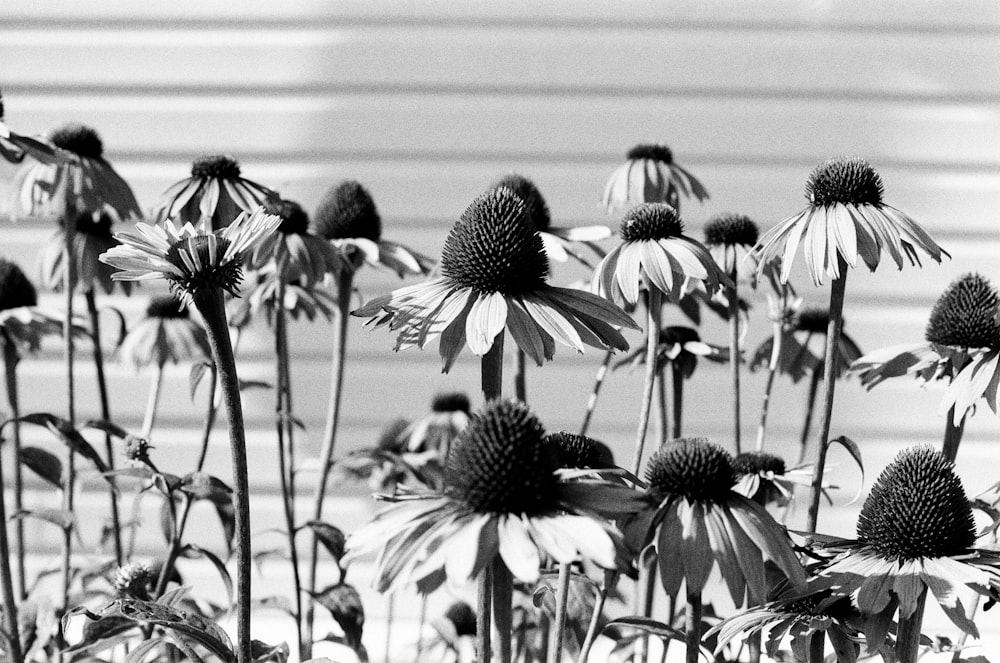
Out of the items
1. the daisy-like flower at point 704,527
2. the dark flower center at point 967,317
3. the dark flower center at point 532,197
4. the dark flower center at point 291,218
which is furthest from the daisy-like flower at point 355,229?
the daisy-like flower at point 704,527

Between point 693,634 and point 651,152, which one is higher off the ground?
point 651,152

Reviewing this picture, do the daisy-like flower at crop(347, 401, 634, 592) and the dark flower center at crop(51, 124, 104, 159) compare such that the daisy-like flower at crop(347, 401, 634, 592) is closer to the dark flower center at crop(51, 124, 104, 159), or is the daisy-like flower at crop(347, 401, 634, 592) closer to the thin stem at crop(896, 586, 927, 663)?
the thin stem at crop(896, 586, 927, 663)

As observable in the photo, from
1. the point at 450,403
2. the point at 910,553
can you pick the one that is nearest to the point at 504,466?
the point at 910,553

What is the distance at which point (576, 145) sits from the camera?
3.09m

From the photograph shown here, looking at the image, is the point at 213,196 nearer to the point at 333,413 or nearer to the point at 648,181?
the point at 333,413

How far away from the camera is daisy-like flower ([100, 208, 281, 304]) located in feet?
3.16

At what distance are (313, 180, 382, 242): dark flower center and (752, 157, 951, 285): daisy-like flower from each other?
0.89 meters

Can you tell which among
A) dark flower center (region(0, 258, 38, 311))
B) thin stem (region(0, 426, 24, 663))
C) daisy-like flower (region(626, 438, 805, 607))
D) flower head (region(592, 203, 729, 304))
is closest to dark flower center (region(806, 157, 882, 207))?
flower head (region(592, 203, 729, 304))

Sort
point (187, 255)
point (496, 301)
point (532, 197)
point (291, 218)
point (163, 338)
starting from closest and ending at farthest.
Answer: point (187, 255)
point (496, 301)
point (291, 218)
point (532, 197)
point (163, 338)

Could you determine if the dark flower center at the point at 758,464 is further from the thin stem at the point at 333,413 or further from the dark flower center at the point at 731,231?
the thin stem at the point at 333,413

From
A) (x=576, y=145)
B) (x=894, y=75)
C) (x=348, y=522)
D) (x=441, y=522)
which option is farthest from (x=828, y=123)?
(x=441, y=522)

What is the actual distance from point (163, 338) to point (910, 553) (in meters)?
1.70

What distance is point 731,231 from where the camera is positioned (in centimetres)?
190

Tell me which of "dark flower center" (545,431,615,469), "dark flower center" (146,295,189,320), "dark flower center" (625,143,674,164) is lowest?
"dark flower center" (146,295,189,320)
